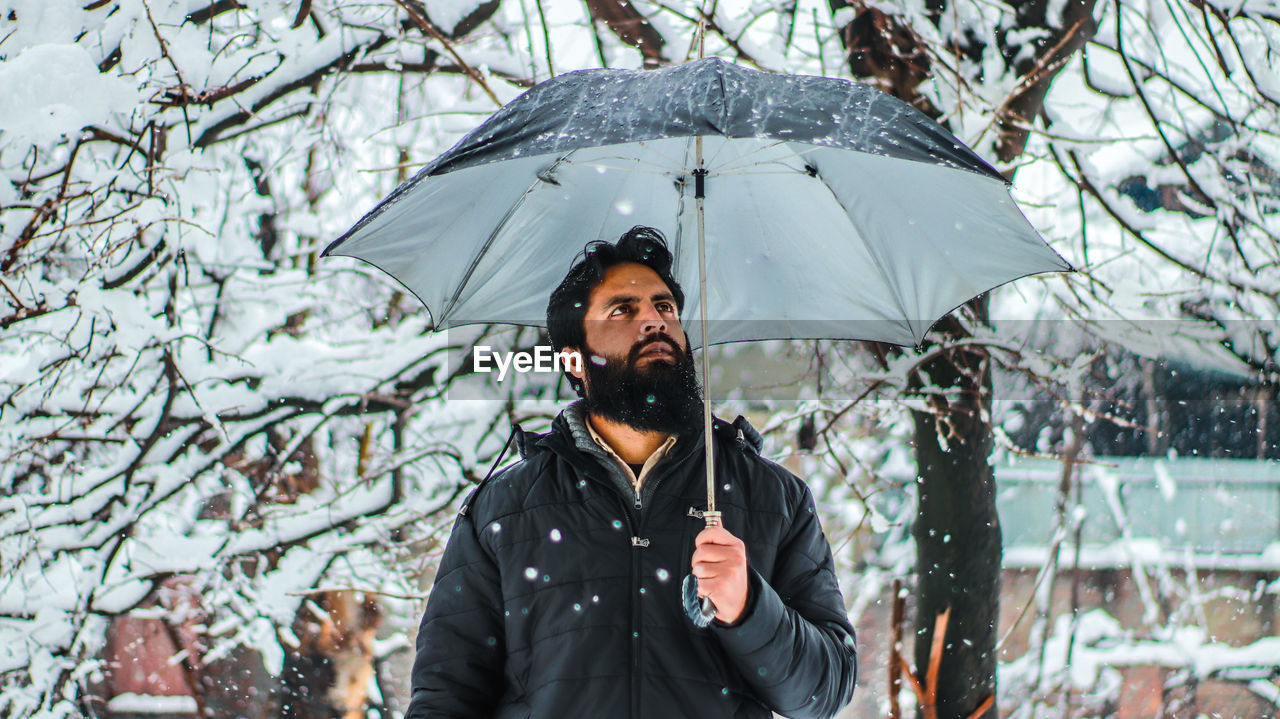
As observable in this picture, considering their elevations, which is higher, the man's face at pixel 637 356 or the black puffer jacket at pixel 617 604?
the man's face at pixel 637 356

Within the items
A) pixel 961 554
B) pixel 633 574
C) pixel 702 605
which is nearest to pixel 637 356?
pixel 633 574

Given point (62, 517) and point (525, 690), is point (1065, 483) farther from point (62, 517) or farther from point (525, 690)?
point (62, 517)

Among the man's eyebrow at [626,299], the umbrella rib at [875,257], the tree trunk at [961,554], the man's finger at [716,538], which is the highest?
the umbrella rib at [875,257]

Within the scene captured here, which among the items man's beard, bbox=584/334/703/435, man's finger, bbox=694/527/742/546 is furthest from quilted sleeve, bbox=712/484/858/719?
man's beard, bbox=584/334/703/435

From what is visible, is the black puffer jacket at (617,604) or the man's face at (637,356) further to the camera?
the man's face at (637,356)

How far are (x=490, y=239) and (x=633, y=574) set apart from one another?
2.93 ft

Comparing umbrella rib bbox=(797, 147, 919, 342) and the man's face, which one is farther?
umbrella rib bbox=(797, 147, 919, 342)

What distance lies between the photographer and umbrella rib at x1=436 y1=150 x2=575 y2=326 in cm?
193

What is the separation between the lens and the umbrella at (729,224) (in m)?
1.50

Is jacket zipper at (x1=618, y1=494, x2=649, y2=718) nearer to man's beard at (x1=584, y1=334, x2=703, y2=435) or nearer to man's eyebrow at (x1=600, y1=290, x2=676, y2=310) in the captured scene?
man's beard at (x1=584, y1=334, x2=703, y2=435)

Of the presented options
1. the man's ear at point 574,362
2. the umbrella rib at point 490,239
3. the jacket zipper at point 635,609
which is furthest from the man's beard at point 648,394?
the umbrella rib at point 490,239

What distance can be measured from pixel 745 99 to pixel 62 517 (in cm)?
405

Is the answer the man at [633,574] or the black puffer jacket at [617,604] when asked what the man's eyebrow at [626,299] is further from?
the black puffer jacket at [617,604]

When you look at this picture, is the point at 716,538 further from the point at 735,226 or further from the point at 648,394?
the point at 735,226
